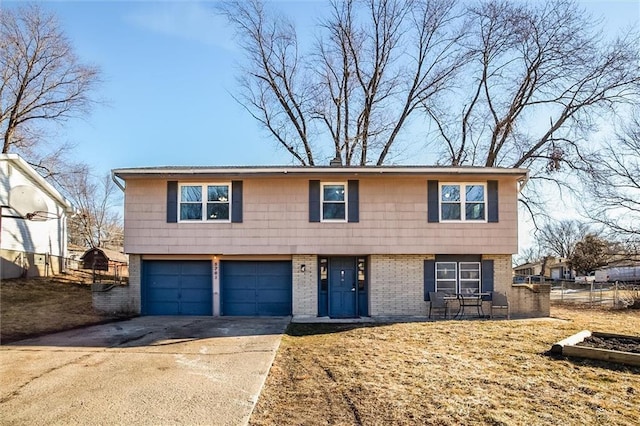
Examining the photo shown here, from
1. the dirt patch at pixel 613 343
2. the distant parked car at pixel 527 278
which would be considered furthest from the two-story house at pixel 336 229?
the distant parked car at pixel 527 278

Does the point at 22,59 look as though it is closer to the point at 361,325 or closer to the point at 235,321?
the point at 235,321

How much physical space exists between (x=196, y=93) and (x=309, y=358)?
32.8 ft

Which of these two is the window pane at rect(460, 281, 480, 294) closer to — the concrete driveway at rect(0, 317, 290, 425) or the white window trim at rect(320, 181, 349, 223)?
the white window trim at rect(320, 181, 349, 223)

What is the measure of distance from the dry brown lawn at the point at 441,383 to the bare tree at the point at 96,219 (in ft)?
115

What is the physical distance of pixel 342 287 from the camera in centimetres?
1420

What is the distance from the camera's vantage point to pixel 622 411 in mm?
5020

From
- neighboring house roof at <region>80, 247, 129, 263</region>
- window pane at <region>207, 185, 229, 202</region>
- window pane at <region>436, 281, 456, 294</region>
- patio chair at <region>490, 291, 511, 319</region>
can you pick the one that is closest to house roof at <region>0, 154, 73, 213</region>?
neighboring house roof at <region>80, 247, 129, 263</region>

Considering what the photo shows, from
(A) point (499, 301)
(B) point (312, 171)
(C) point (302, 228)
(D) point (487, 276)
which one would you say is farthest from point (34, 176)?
(A) point (499, 301)

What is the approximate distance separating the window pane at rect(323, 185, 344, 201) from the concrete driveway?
15.6ft

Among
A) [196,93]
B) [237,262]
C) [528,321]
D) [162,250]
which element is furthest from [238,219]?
[528,321]

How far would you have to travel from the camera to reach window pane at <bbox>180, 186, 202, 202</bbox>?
13914 millimetres

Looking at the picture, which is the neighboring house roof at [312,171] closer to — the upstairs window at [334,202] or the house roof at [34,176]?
the upstairs window at [334,202]

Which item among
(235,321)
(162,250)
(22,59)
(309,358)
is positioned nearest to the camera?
(309,358)

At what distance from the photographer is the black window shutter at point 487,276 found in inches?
549
